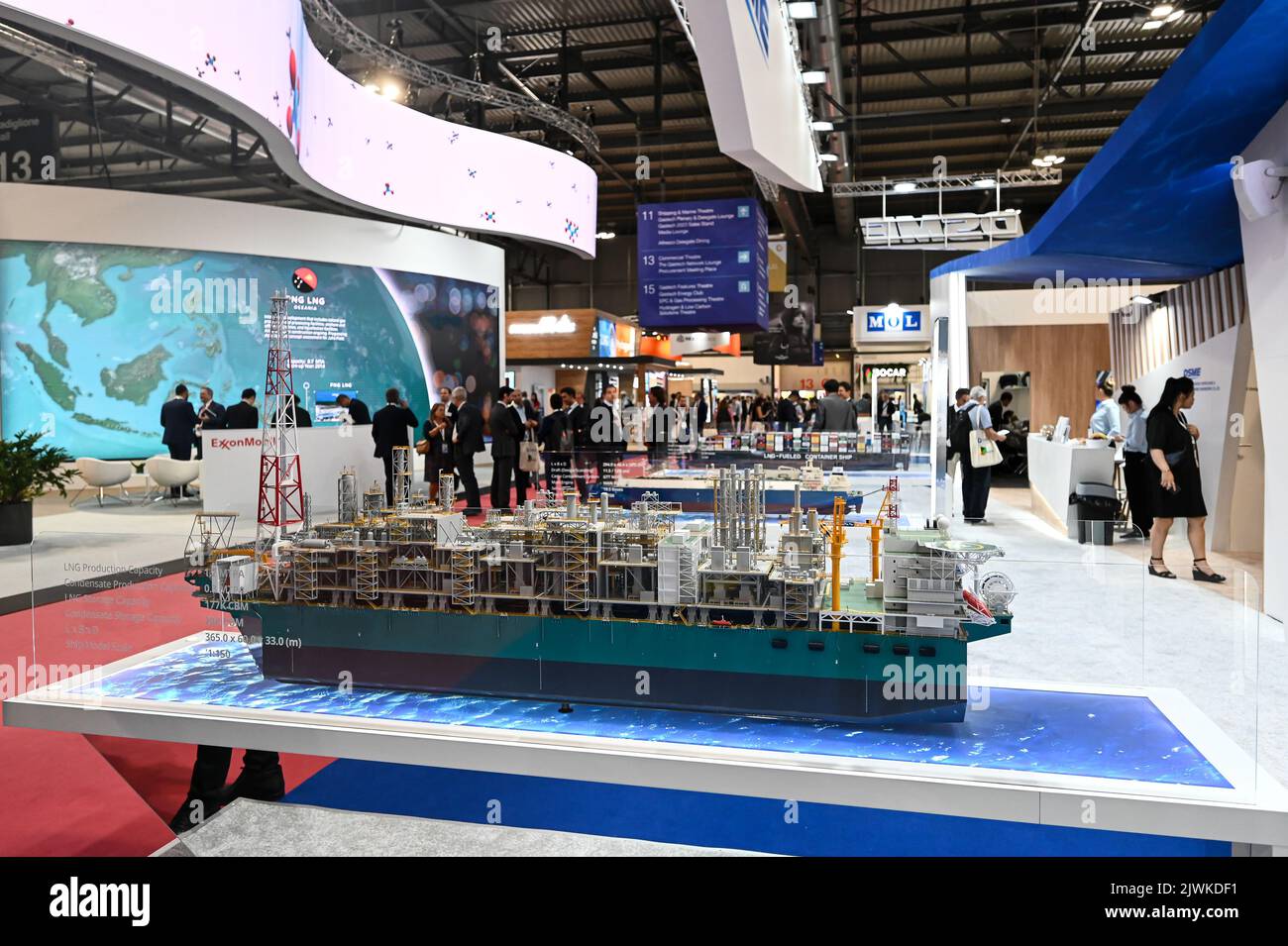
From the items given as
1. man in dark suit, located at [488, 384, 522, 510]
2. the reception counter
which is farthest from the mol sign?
man in dark suit, located at [488, 384, 522, 510]

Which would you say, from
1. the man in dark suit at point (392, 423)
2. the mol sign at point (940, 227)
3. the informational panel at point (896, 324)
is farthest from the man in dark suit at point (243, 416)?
the informational panel at point (896, 324)

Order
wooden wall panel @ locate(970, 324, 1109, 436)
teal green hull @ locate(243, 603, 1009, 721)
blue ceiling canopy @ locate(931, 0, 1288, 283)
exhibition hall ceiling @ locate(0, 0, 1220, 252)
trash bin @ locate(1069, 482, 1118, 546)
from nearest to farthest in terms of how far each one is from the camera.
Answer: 1. teal green hull @ locate(243, 603, 1009, 721)
2. blue ceiling canopy @ locate(931, 0, 1288, 283)
3. trash bin @ locate(1069, 482, 1118, 546)
4. exhibition hall ceiling @ locate(0, 0, 1220, 252)
5. wooden wall panel @ locate(970, 324, 1109, 436)

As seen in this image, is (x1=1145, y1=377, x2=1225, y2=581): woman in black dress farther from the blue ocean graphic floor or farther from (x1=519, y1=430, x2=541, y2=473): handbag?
(x1=519, y1=430, x2=541, y2=473): handbag

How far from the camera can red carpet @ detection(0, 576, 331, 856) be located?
2.80 m

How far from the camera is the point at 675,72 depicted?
48.5 ft

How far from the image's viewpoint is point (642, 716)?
2613mm

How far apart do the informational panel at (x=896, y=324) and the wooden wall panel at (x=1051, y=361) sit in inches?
172

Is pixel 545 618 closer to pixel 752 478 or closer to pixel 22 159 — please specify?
pixel 752 478

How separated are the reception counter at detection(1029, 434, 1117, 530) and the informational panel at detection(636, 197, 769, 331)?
3371mm

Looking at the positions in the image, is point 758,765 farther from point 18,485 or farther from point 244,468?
point 244,468

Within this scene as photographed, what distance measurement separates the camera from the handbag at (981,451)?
9.92m

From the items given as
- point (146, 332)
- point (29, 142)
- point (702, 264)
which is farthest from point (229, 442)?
point (702, 264)
